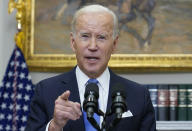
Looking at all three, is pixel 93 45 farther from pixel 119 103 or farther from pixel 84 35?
pixel 119 103

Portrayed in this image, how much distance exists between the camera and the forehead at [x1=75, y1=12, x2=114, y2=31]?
229 cm

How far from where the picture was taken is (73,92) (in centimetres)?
237

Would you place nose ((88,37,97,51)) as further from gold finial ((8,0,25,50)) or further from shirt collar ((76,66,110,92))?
gold finial ((8,0,25,50))

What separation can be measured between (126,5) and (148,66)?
86cm

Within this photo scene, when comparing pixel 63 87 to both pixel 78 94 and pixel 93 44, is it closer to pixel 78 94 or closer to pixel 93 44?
pixel 78 94

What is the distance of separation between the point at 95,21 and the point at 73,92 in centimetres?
47

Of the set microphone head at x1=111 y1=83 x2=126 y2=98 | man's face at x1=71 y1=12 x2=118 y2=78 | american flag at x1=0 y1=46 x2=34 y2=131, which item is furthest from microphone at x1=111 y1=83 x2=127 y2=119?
american flag at x1=0 y1=46 x2=34 y2=131

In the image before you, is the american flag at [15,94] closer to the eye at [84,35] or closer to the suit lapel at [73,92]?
the suit lapel at [73,92]

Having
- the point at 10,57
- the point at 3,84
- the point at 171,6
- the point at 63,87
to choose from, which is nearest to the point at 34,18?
the point at 10,57

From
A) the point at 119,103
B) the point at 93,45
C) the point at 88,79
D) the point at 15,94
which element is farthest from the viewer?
the point at 15,94

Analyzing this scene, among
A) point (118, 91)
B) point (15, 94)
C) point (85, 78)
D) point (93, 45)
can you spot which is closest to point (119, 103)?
point (118, 91)

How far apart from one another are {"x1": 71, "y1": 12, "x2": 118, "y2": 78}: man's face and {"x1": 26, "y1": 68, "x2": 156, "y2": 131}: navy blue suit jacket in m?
0.17

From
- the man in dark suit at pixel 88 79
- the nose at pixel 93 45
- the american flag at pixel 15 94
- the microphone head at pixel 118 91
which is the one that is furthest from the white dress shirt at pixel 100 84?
the american flag at pixel 15 94

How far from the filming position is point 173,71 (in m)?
4.84
